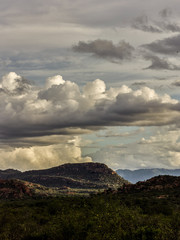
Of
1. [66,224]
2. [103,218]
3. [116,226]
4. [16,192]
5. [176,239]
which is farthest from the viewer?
[16,192]

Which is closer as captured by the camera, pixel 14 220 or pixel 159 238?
pixel 159 238

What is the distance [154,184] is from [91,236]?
13078cm

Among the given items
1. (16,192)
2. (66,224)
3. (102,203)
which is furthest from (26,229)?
(16,192)

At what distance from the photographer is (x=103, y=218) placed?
39625 millimetres

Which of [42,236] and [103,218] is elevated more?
[103,218]

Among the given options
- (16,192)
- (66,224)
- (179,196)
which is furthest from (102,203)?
(16,192)

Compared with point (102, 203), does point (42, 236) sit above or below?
below

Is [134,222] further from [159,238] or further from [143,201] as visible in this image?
[143,201]

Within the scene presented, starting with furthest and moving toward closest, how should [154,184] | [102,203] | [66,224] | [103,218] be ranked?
[154,184]
[102,203]
[66,224]
[103,218]

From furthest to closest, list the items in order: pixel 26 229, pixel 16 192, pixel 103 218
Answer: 1. pixel 16 192
2. pixel 26 229
3. pixel 103 218

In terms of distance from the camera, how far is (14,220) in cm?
6066

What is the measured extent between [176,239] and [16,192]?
577 ft

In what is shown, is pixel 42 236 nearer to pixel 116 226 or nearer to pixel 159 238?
pixel 116 226

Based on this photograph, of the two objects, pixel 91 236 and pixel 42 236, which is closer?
pixel 91 236
